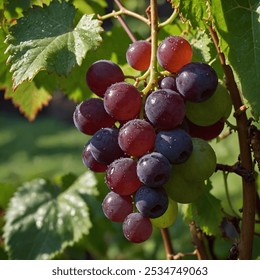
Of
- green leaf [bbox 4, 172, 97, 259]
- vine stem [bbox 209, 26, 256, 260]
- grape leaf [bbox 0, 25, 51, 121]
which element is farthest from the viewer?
green leaf [bbox 4, 172, 97, 259]

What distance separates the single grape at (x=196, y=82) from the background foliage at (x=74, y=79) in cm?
5

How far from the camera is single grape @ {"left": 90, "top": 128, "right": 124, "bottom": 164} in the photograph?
896mm

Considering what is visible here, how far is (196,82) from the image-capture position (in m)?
0.87

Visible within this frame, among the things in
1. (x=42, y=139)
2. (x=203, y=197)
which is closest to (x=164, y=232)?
(x=203, y=197)

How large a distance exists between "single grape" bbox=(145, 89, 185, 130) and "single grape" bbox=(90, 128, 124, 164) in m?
0.06

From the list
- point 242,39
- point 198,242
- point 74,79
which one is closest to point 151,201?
point 242,39

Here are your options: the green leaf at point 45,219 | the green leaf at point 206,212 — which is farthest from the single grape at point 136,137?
the green leaf at point 45,219

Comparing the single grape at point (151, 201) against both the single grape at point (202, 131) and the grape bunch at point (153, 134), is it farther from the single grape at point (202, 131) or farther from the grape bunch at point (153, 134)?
the single grape at point (202, 131)

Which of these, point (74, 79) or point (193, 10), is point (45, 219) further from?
point (193, 10)

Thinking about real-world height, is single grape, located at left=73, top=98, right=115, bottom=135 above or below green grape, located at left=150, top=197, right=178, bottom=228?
above

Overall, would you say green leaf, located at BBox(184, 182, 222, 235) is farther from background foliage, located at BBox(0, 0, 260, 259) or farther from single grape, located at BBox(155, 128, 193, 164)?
single grape, located at BBox(155, 128, 193, 164)

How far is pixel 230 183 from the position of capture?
3625 mm

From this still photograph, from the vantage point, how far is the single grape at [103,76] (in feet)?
3.09

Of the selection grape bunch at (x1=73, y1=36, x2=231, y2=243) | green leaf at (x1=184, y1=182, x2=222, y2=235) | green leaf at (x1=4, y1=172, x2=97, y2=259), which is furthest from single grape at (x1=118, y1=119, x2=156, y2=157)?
green leaf at (x1=4, y1=172, x2=97, y2=259)
